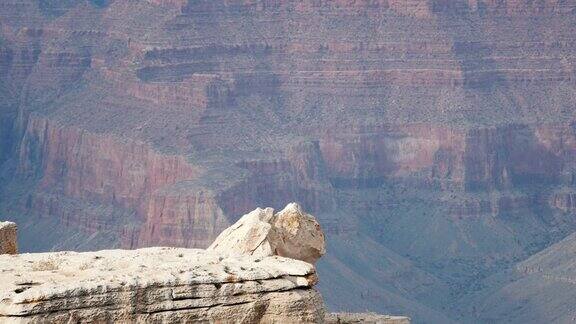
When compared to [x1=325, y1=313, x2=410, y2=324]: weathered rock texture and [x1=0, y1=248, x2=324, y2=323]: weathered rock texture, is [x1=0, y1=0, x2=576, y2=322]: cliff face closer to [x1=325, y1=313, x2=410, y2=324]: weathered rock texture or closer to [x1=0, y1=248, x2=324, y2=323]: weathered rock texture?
[x1=325, y1=313, x2=410, y2=324]: weathered rock texture

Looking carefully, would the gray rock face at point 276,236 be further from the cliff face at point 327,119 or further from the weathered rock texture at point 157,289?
the cliff face at point 327,119

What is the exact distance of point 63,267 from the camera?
1131 inches

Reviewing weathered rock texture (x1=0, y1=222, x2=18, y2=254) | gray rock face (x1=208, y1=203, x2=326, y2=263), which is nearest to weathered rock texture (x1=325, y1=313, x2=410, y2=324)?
gray rock face (x1=208, y1=203, x2=326, y2=263)

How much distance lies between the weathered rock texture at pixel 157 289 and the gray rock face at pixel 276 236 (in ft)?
5.04

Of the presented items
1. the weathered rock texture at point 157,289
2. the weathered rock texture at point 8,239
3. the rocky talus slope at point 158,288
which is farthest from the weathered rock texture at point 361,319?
the weathered rock texture at point 8,239

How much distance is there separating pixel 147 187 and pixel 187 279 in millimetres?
94217

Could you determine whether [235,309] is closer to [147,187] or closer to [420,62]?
[147,187]

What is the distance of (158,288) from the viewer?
27.2 metres

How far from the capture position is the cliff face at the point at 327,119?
122062 mm

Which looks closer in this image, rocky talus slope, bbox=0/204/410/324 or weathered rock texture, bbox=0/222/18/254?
rocky talus slope, bbox=0/204/410/324

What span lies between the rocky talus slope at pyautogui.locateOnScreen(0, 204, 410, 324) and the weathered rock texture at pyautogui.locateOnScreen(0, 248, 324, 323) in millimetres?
11

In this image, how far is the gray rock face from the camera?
31.1 m

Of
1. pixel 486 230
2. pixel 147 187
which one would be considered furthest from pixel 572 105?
pixel 147 187

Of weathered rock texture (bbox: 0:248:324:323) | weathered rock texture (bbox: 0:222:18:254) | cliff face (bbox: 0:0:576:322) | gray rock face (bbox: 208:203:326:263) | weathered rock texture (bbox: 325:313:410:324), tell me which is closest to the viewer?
weathered rock texture (bbox: 0:248:324:323)
